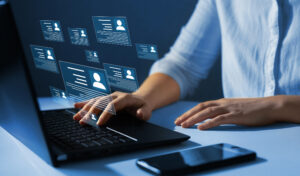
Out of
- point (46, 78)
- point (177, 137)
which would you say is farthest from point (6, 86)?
point (177, 137)

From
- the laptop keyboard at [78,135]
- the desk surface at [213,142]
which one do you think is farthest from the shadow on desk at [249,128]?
the laptop keyboard at [78,135]

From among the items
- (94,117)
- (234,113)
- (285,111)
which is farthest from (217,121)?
(94,117)

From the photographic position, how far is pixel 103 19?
0.75 metres

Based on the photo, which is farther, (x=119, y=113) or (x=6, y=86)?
(x=119, y=113)

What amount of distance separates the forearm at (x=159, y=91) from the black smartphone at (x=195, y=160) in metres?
0.43

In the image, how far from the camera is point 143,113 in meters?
0.91

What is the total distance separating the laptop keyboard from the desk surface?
3 cm

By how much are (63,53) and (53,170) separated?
10.0 inches

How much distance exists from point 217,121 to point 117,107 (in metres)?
0.25

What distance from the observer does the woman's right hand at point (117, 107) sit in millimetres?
761

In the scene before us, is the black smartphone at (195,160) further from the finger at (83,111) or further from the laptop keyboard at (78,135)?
the finger at (83,111)

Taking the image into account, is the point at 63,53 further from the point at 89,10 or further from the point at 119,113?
the point at 119,113

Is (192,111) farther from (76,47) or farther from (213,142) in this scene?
(76,47)

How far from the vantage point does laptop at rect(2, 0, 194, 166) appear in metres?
0.65
